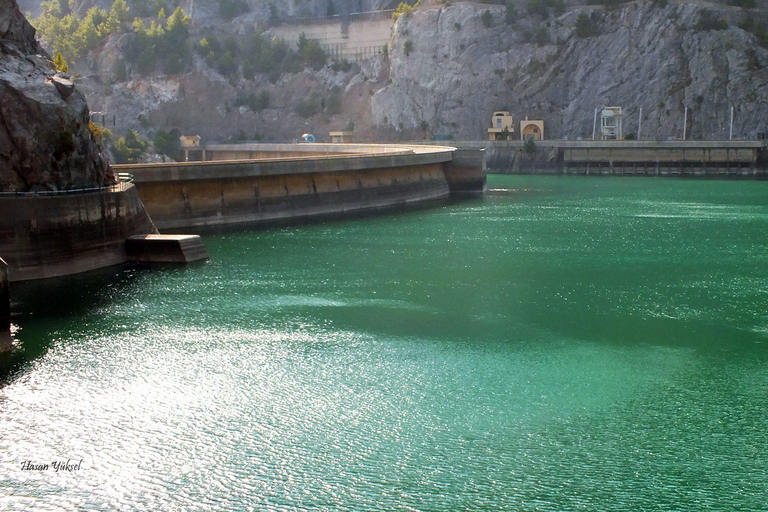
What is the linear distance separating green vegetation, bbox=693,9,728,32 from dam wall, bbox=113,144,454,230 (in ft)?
203

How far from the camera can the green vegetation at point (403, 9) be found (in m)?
140

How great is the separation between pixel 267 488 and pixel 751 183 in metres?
79.0

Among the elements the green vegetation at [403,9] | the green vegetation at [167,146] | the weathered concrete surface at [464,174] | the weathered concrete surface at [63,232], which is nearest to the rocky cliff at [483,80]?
the green vegetation at [403,9]

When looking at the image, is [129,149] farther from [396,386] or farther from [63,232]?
[396,386]

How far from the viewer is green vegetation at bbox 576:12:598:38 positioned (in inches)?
4828

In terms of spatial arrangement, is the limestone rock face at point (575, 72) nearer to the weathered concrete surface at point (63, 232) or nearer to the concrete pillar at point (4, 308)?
the weathered concrete surface at point (63, 232)

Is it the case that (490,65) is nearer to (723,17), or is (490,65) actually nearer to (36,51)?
(723,17)

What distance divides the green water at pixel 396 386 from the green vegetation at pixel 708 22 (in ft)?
285

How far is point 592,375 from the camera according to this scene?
20.1 metres

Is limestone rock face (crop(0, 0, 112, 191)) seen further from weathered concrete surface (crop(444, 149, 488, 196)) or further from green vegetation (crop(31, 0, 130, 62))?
green vegetation (crop(31, 0, 130, 62))

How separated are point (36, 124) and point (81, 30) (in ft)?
470

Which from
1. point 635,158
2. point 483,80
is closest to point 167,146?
point 483,80

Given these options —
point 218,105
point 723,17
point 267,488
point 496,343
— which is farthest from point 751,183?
point 218,105

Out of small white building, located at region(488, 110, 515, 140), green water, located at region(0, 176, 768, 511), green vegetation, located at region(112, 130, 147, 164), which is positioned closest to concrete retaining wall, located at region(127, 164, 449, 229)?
green water, located at region(0, 176, 768, 511)
